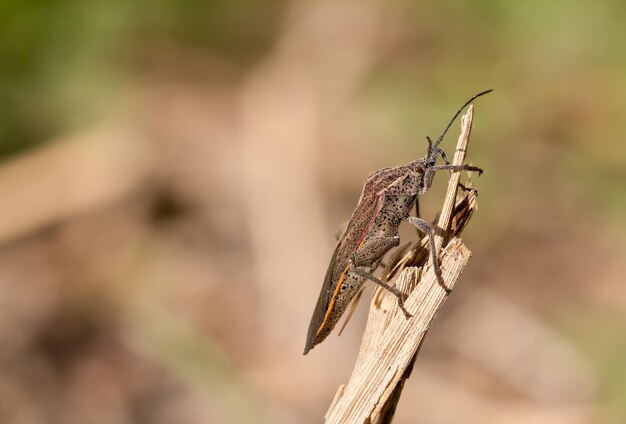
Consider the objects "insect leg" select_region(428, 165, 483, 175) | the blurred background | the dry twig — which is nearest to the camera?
the dry twig

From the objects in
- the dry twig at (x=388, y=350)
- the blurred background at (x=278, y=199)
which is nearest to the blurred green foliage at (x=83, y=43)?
the blurred background at (x=278, y=199)

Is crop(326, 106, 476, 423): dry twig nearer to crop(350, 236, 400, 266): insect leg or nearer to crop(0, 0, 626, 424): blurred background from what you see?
crop(350, 236, 400, 266): insect leg

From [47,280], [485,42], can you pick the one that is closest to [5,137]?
[47,280]

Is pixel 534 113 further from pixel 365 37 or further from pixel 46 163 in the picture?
pixel 46 163

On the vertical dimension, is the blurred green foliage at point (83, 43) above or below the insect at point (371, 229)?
above

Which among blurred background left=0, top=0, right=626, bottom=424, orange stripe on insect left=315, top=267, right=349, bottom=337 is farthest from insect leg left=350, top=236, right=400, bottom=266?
blurred background left=0, top=0, right=626, bottom=424

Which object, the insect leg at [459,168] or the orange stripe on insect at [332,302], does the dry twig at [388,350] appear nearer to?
the insect leg at [459,168]

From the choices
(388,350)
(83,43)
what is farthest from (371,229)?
(83,43)
